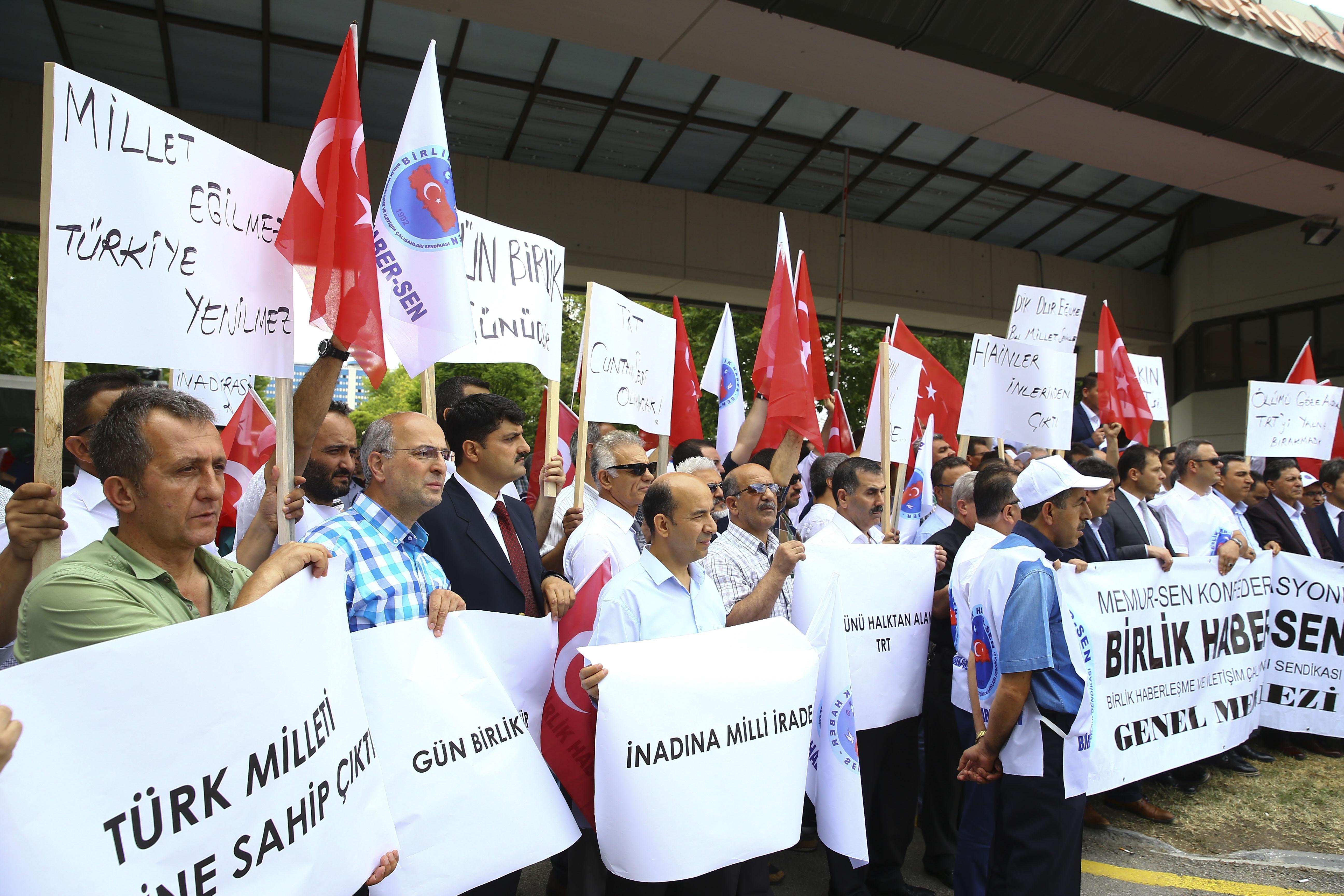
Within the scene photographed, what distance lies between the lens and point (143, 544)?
2.14 metres

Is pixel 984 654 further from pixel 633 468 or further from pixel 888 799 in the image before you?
pixel 633 468

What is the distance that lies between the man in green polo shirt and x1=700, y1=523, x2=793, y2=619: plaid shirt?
6.92ft

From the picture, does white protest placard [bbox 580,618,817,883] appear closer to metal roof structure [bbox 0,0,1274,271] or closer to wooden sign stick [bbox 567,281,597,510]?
wooden sign stick [bbox 567,281,597,510]

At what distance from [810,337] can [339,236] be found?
148 inches

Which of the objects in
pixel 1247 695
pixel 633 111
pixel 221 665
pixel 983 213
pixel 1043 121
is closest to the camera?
pixel 221 665

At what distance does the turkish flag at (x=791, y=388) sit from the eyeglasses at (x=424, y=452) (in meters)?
3.03

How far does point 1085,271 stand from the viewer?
16.9 metres

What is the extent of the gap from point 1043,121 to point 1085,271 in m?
7.29

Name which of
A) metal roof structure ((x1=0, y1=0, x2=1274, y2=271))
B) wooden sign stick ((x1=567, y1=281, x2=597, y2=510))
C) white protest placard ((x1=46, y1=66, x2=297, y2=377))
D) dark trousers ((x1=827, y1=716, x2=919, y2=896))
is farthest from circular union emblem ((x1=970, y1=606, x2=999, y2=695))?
metal roof structure ((x1=0, y1=0, x2=1274, y2=271))

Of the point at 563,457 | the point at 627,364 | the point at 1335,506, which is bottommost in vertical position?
the point at 1335,506

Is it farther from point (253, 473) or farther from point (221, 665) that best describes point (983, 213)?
point (221, 665)

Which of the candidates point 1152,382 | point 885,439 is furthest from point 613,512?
point 1152,382

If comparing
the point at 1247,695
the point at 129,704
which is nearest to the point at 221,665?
the point at 129,704

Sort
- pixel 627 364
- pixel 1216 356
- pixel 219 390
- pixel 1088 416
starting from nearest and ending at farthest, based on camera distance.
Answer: pixel 627 364, pixel 219 390, pixel 1088 416, pixel 1216 356
